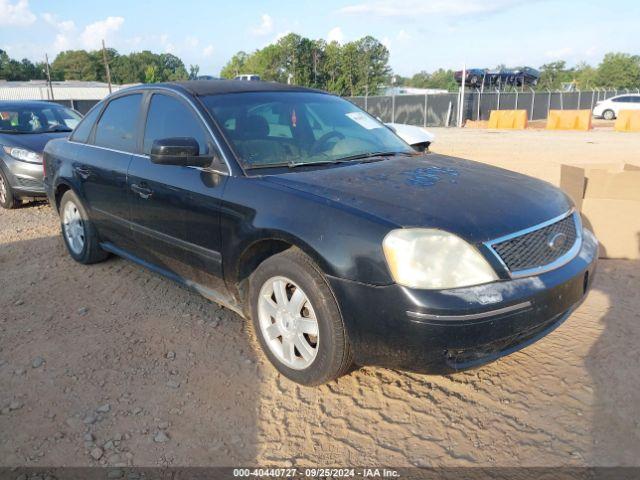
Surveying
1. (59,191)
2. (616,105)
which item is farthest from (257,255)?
(616,105)

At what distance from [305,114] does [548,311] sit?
7.02 feet

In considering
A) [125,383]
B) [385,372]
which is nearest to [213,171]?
[125,383]

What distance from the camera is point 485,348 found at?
7.86 ft

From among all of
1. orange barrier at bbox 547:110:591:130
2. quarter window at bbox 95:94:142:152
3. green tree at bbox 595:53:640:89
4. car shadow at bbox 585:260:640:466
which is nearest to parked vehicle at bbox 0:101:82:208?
quarter window at bbox 95:94:142:152

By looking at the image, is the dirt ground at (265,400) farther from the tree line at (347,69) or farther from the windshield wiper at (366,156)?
the tree line at (347,69)

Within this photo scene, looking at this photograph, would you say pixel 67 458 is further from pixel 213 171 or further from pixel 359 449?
pixel 213 171

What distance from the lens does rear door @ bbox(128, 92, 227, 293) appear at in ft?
10.5

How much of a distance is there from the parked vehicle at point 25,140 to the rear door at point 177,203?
13.5ft

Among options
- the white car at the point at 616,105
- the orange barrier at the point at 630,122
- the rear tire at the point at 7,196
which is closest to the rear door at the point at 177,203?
the rear tire at the point at 7,196

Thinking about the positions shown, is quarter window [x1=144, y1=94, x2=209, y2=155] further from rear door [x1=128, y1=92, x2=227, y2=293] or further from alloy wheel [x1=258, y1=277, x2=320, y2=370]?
alloy wheel [x1=258, y1=277, x2=320, y2=370]

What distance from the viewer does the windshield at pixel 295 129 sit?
328 centimetres

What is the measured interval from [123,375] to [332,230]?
1548 mm

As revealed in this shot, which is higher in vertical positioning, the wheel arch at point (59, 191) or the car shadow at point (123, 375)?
the wheel arch at point (59, 191)

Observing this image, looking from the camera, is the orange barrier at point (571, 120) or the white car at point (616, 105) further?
the white car at point (616, 105)
